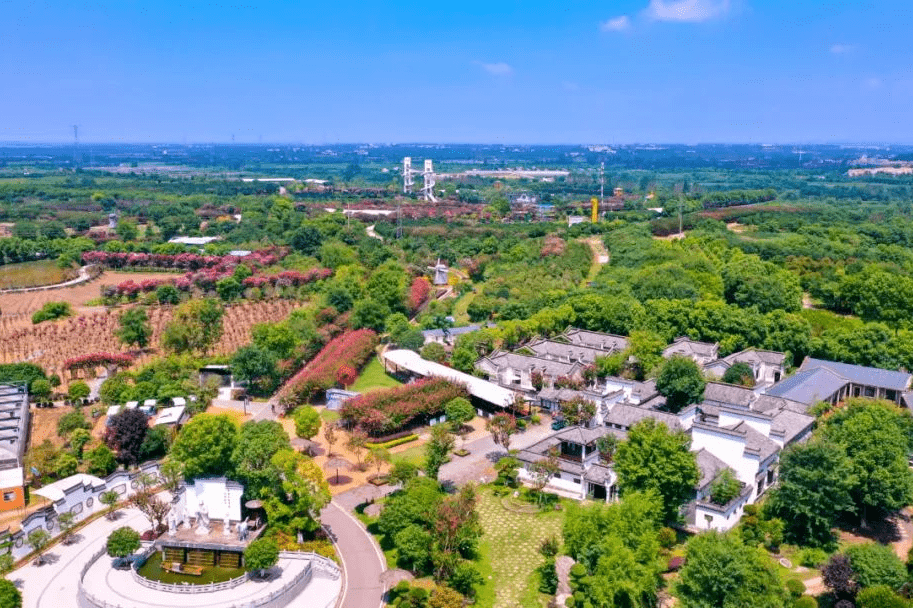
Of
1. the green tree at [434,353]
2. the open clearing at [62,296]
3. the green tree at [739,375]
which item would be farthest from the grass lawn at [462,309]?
the open clearing at [62,296]

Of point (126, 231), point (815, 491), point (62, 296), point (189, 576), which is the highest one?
point (126, 231)

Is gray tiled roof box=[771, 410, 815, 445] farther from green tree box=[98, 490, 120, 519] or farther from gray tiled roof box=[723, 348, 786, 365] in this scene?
green tree box=[98, 490, 120, 519]

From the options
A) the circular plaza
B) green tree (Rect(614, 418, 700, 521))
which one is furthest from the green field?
green tree (Rect(614, 418, 700, 521))

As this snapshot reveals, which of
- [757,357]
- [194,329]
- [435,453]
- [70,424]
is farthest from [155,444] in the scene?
[757,357]

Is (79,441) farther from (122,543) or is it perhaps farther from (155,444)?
(122,543)

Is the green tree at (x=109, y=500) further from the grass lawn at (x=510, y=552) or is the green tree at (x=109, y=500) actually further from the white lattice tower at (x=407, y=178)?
the white lattice tower at (x=407, y=178)

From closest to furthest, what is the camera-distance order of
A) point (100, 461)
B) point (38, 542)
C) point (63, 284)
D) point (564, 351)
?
1. point (38, 542)
2. point (100, 461)
3. point (564, 351)
4. point (63, 284)

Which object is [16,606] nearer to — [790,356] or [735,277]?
[790,356]

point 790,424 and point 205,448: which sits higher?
point 205,448
